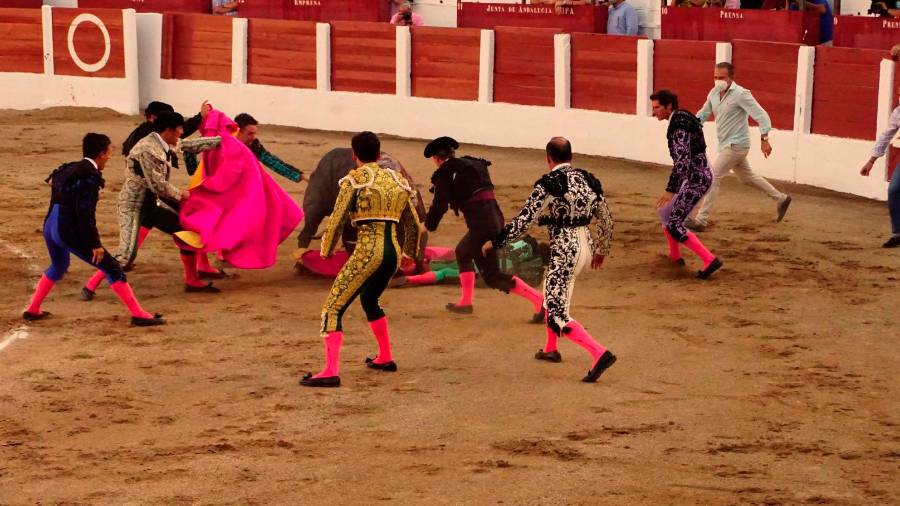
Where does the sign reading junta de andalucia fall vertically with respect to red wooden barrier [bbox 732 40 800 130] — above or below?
above

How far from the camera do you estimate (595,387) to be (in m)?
8.27

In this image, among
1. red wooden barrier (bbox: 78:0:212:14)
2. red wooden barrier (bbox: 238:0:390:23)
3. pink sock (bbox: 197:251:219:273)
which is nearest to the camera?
pink sock (bbox: 197:251:219:273)

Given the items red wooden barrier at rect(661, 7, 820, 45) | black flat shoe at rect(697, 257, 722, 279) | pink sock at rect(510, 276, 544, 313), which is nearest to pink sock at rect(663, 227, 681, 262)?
black flat shoe at rect(697, 257, 722, 279)

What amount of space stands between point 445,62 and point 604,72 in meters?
2.20

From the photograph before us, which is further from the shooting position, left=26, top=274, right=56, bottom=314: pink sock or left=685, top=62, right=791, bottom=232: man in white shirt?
left=685, top=62, right=791, bottom=232: man in white shirt

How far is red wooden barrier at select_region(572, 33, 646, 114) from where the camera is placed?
17.3 meters

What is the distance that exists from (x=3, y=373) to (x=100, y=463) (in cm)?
183

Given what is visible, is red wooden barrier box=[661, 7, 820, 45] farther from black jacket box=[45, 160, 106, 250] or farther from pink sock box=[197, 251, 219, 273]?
black jacket box=[45, 160, 106, 250]

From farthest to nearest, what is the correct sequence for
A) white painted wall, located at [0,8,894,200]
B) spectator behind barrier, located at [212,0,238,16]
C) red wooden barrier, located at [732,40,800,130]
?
spectator behind barrier, located at [212,0,238,16] < red wooden barrier, located at [732,40,800,130] < white painted wall, located at [0,8,894,200]

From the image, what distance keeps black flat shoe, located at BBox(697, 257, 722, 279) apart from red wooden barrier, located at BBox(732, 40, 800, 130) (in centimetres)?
494

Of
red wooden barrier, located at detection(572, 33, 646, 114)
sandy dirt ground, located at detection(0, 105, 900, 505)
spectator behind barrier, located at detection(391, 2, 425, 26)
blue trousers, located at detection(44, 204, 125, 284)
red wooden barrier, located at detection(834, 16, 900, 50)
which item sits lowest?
sandy dirt ground, located at detection(0, 105, 900, 505)

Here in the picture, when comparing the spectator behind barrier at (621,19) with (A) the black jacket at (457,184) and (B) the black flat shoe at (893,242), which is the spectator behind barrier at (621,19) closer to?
(B) the black flat shoe at (893,242)

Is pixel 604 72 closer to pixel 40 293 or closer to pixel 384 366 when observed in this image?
pixel 40 293

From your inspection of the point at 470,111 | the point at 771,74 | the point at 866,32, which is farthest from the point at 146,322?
the point at 470,111
